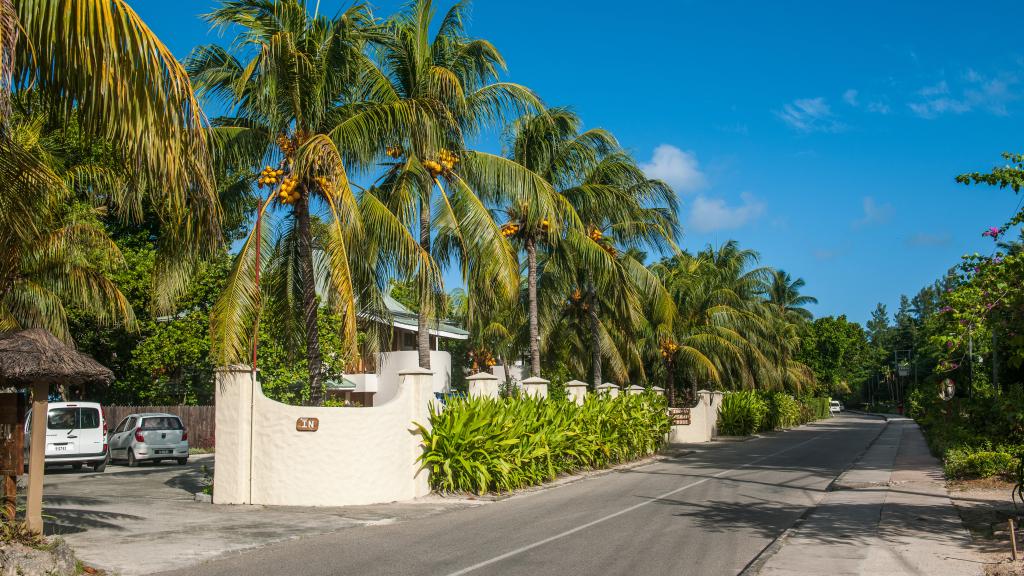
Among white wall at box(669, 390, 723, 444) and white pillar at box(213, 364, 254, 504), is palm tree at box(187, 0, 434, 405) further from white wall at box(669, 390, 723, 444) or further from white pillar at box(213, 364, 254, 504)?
white wall at box(669, 390, 723, 444)

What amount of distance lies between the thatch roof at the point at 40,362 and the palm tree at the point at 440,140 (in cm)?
650

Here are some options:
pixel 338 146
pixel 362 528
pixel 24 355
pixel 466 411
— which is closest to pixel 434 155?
pixel 338 146

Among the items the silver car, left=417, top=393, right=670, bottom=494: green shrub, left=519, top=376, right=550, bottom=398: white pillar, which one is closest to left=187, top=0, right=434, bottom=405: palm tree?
left=417, top=393, right=670, bottom=494: green shrub

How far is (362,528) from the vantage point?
12.2 metres

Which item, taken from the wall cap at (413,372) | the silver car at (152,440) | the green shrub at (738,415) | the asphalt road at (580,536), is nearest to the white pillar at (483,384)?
the asphalt road at (580,536)

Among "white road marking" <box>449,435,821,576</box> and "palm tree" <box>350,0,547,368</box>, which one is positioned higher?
"palm tree" <box>350,0,547,368</box>

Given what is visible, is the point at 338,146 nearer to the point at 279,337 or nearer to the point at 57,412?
the point at 279,337

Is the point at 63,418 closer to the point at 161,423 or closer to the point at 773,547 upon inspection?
the point at 161,423

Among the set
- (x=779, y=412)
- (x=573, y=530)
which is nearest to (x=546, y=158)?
(x=573, y=530)

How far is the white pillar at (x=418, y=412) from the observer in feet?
50.9

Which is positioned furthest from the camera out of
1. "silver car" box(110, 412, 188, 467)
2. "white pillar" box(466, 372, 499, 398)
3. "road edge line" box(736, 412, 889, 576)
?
"silver car" box(110, 412, 188, 467)

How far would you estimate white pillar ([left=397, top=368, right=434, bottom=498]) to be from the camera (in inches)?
610

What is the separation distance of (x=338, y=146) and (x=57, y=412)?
38.9 feet

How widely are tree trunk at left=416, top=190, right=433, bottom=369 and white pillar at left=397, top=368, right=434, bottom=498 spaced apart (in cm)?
131
